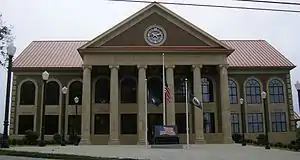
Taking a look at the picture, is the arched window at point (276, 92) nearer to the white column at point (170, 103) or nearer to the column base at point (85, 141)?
the white column at point (170, 103)

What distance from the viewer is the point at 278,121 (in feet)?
156

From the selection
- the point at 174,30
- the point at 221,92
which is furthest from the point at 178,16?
the point at 221,92

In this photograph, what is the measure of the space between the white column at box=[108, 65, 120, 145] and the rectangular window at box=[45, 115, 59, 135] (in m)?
8.49

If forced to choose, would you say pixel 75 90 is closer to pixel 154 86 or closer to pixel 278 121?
pixel 154 86

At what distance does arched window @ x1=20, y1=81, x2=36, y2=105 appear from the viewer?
46.4m

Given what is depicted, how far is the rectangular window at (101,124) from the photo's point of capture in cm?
4444

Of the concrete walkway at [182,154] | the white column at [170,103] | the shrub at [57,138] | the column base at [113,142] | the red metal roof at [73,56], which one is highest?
the red metal roof at [73,56]

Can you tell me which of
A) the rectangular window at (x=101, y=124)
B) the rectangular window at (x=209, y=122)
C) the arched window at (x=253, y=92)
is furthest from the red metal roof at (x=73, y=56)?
the rectangular window at (x=209, y=122)

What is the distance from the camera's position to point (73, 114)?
151 feet

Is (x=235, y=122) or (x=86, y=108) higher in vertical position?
(x=86, y=108)

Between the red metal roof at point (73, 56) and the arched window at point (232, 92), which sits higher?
the red metal roof at point (73, 56)

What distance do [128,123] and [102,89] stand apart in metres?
4.91

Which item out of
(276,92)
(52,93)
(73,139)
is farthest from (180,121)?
(52,93)

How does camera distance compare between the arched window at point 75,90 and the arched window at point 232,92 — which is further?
the arched window at point 232,92
